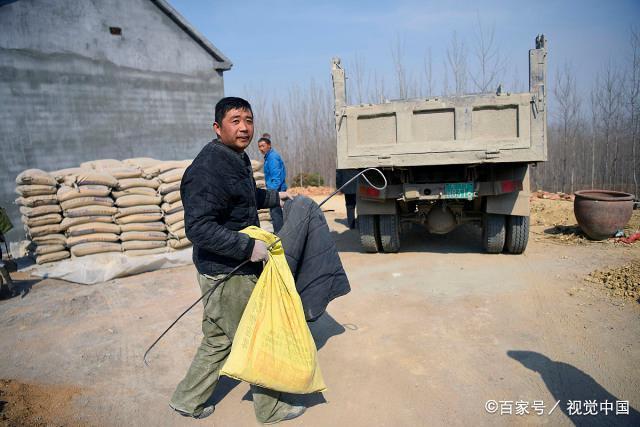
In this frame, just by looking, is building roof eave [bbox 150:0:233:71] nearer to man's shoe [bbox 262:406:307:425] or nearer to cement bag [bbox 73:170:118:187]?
cement bag [bbox 73:170:118:187]

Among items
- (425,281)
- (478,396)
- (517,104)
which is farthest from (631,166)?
(478,396)

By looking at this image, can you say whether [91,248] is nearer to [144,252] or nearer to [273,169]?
[144,252]

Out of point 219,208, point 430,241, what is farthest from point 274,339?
point 430,241

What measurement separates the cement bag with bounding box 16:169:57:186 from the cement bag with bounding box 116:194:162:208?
3.50 feet

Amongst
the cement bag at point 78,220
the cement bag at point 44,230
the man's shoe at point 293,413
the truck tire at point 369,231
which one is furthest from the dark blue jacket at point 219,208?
the cement bag at point 44,230

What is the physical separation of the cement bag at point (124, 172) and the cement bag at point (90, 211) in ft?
1.79

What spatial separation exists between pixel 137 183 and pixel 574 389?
6.49 m

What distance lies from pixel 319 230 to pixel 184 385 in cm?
132

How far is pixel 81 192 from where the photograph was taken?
22.2ft

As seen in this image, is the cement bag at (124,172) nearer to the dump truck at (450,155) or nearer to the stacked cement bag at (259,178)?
the stacked cement bag at (259,178)

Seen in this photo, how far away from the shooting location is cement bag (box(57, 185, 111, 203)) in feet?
22.1

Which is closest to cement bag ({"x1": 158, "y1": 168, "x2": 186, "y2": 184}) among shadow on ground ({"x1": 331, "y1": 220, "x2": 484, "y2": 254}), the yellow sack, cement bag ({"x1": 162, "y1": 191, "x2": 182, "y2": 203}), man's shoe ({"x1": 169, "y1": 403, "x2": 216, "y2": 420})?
cement bag ({"x1": 162, "y1": 191, "x2": 182, "y2": 203})

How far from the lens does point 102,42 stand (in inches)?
409

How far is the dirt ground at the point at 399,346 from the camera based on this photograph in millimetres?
2883
